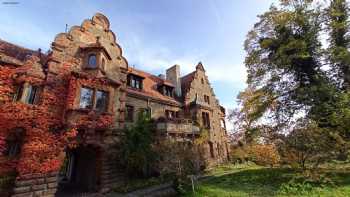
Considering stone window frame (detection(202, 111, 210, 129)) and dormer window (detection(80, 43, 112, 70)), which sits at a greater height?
dormer window (detection(80, 43, 112, 70))

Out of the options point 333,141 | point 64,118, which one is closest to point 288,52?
point 333,141

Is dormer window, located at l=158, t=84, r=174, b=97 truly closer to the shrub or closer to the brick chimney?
the brick chimney

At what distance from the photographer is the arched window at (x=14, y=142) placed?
12.3 meters

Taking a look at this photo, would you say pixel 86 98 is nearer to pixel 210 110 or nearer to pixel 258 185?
pixel 258 185

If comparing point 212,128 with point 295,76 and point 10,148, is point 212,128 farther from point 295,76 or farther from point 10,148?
point 10,148

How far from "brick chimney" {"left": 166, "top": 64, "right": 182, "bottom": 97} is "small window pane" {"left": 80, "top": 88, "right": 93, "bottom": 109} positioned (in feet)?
42.3

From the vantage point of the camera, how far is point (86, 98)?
15586mm

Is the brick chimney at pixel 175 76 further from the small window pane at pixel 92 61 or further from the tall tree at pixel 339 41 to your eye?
the tall tree at pixel 339 41

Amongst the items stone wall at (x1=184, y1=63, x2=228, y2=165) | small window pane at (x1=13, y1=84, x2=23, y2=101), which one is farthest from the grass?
small window pane at (x1=13, y1=84, x2=23, y2=101)

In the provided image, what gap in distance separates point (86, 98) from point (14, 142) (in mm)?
5346

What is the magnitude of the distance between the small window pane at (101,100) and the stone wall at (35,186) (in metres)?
5.76

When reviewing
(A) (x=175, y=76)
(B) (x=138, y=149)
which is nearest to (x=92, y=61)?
(B) (x=138, y=149)

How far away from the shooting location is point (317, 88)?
14812 millimetres

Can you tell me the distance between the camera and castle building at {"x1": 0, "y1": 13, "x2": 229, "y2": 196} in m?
12.2
